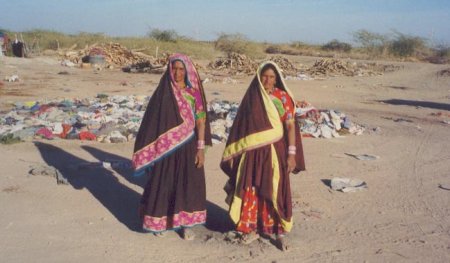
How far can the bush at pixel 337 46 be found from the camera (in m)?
42.9

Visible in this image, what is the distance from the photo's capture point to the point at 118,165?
679cm

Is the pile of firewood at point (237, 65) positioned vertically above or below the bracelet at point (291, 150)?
below

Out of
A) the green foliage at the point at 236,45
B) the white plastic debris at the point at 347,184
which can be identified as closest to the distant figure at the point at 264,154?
the white plastic debris at the point at 347,184

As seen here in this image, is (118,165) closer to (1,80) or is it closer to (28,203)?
(28,203)

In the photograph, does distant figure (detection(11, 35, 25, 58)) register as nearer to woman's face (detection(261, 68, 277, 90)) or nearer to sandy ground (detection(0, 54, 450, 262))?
sandy ground (detection(0, 54, 450, 262))

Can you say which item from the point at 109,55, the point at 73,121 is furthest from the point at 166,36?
the point at 73,121

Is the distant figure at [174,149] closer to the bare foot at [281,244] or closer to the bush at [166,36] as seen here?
the bare foot at [281,244]

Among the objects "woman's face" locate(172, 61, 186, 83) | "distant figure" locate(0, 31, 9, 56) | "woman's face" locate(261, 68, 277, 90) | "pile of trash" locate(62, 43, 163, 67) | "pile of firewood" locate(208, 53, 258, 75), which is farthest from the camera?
"distant figure" locate(0, 31, 9, 56)

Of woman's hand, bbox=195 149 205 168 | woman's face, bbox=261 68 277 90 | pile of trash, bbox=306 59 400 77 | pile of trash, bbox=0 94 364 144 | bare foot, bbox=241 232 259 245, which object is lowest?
bare foot, bbox=241 232 259 245

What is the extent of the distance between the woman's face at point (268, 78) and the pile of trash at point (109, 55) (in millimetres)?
21151

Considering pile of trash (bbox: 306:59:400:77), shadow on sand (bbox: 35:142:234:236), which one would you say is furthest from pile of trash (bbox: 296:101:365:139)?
pile of trash (bbox: 306:59:400:77)

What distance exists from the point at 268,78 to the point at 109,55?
74.1ft

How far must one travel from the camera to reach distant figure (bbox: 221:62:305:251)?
153 inches

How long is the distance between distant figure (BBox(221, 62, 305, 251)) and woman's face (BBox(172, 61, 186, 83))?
22.8 inches
